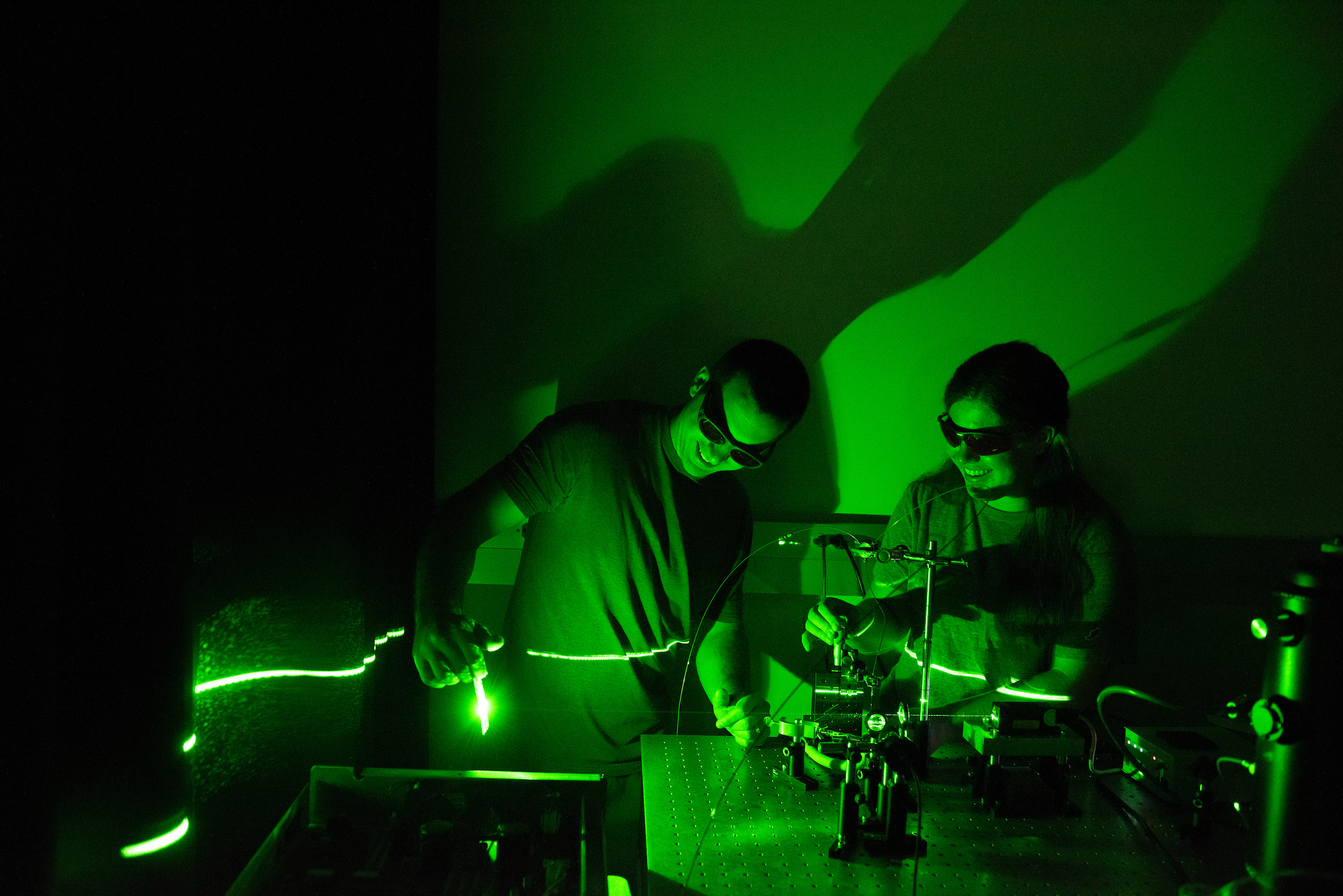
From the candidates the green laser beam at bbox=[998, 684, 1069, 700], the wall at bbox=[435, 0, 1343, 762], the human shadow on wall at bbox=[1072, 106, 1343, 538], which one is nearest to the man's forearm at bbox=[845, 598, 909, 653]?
the green laser beam at bbox=[998, 684, 1069, 700]

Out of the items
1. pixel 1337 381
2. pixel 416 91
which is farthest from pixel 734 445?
pixel 1337 381

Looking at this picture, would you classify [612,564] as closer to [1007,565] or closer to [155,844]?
[1007,565]

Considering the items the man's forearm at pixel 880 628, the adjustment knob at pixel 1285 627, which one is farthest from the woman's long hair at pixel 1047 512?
the adjustment knob at pixel 1285 627

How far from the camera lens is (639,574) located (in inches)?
84.0

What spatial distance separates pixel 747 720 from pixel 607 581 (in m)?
0.61

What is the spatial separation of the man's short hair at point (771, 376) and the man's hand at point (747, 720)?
2.10 feet

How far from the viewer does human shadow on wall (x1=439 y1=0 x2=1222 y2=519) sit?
254 cm

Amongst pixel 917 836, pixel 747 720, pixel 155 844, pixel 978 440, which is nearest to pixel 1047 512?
pixel 978 440

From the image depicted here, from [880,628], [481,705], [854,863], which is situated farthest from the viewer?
[880,628]

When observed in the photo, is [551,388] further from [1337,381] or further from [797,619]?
[1337,381]

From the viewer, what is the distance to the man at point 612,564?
6.59 feet

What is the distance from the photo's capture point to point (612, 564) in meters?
2.12

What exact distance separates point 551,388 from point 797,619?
1.14 meters

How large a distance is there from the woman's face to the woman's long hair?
0.09ft
